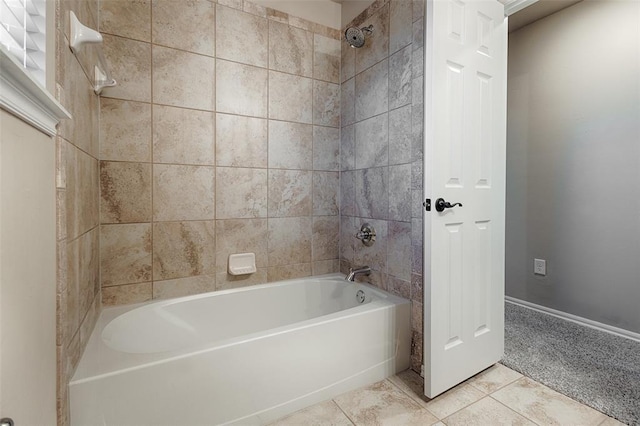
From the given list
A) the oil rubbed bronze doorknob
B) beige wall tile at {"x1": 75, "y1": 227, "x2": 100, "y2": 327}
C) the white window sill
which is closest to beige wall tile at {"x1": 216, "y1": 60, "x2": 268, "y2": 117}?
beige wall tile at {"x1": 75, "y1": 227, "x2": 100, "y2": 327}

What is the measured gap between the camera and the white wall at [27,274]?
60cm

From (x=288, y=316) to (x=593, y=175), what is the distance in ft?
8.44

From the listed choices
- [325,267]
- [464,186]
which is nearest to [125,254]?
[325,267]

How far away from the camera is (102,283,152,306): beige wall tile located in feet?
5.45

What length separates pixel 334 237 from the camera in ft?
7.87

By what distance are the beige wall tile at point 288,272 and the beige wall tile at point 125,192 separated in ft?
2.84

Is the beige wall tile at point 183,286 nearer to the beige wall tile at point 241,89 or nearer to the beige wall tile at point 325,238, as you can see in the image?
the beige wall tile at point 325,238

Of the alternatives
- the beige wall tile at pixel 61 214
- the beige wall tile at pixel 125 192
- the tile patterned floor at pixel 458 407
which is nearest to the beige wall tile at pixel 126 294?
the beige wall tile at pixel 125 192

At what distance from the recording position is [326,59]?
90.7 inches

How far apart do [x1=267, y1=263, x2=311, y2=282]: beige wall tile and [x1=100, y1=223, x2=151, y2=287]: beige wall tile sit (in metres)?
0.77

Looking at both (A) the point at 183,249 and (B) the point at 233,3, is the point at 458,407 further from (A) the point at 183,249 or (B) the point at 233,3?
(B) the point at 233,3

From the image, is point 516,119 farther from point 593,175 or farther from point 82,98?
point 82,98

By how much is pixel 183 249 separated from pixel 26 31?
4.26ft

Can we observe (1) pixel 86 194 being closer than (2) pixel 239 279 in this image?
Yes
